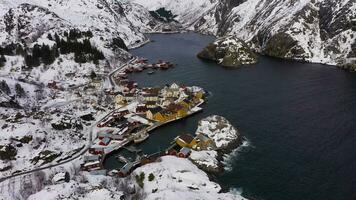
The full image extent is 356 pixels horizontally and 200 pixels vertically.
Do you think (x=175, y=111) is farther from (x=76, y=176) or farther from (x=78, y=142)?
(x=76, y=176)

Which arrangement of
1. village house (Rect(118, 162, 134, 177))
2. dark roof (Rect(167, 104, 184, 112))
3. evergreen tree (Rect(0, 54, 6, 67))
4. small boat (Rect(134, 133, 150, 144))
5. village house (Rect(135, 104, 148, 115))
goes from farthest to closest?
evergreen tree (Rect(0, 54, 6, 67)) → village house (Rect(135, 104, 148, 115)) → dark roof (Rect(167, 104, 184, 112)) → small boat (Rect(134, 133, 150, 144)) → village house (Rect(118, 162, 134, 177))

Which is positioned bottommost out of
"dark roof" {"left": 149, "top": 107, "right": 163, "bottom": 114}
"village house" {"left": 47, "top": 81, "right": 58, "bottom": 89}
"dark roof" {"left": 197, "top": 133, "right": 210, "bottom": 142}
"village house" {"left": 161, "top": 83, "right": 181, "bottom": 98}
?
"village house" {"left": 47, "top": 81, "right": 58, "bottom": 89}

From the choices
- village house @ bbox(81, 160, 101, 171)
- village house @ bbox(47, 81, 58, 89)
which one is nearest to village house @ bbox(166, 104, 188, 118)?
village house @ bbox(81, 160, 101, 171)

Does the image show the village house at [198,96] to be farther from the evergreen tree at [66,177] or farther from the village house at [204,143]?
the evergreen tree at [66,177]

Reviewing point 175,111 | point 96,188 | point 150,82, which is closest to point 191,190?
point 96,188

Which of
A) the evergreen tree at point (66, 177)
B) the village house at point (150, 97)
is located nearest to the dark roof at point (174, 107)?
the village house at point (150, 97)

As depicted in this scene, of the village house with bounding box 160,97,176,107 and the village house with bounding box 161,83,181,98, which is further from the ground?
the village house with bounding box 161,83,181,98

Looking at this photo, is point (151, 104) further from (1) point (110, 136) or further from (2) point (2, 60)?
(2) point (2, 60)

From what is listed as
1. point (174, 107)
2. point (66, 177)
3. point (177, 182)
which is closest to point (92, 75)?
point (174, 107)

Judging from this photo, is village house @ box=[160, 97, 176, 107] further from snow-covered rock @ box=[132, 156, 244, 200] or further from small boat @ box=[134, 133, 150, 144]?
snow-covered rock @ box=[132, 156, 244, 200]
